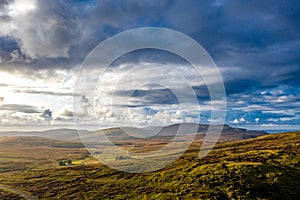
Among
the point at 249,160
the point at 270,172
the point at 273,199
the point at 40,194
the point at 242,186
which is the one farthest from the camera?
the point at 40,194

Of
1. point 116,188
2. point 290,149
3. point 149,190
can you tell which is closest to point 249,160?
point 290,149

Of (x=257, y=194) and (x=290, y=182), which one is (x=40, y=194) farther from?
(x=290, y=182)

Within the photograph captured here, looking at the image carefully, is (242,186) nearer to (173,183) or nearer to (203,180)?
(203,180)

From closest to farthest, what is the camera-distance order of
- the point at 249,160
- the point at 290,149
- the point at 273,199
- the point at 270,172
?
1. the point at 273,199
2. the point at 270,172
3. the point at 249,160
4. the point at 290,149

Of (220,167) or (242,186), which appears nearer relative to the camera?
(242,186)

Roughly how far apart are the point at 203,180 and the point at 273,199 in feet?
78.4

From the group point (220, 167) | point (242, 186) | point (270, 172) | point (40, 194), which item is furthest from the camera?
point (40, 194)

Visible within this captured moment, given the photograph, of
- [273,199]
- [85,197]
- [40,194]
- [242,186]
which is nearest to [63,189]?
[40,194]

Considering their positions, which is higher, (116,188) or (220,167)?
(220,167)

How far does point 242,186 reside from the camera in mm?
78688

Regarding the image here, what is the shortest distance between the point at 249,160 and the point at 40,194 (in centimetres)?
9030

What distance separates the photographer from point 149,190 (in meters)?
96.4

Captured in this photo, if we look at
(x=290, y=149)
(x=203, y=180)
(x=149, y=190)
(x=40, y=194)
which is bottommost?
(x=40, y=194)

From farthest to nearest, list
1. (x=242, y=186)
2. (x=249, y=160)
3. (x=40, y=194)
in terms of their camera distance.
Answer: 1. (x=40, y=194)
2. (x=249, y=160)
3. (x=242, y=186)
